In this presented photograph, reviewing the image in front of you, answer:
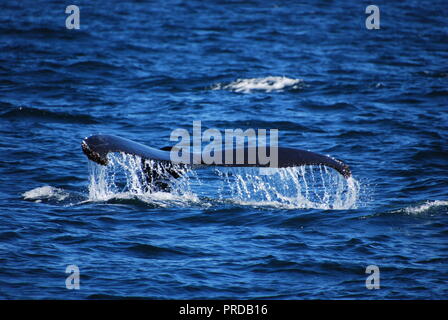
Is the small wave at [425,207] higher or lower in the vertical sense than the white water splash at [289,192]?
lower

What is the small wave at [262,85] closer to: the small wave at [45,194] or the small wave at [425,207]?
the small wave at [45,194]

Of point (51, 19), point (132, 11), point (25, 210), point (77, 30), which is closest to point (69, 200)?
point (25, 210)

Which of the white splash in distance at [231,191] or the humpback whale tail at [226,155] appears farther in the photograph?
the white splash in distance at [231,191]

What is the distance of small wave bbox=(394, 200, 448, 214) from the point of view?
490 inches

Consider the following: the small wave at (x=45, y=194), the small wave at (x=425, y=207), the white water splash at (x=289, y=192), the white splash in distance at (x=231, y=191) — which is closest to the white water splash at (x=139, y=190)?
the white splash in distance at (x=231, y=191)

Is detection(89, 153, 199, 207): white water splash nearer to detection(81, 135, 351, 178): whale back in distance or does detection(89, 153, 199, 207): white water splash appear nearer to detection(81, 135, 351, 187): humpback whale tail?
detection(81, 135, 351, 187): humpback whale tail

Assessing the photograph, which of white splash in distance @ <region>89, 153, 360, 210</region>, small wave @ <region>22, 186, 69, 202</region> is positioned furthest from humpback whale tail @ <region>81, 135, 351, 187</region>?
small wave @ <region>22, 186, 69, 202</region>

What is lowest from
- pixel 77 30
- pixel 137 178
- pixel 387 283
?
pixel 387 283

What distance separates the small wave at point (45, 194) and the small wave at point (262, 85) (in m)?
10.7

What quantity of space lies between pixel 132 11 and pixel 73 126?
1920 cm

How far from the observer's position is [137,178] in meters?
12.3

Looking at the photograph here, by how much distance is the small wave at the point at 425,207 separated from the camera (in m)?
12.4

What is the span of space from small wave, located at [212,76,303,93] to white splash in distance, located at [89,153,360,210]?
8.65 metres

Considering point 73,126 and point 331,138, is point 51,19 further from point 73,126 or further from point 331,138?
point 331,138
